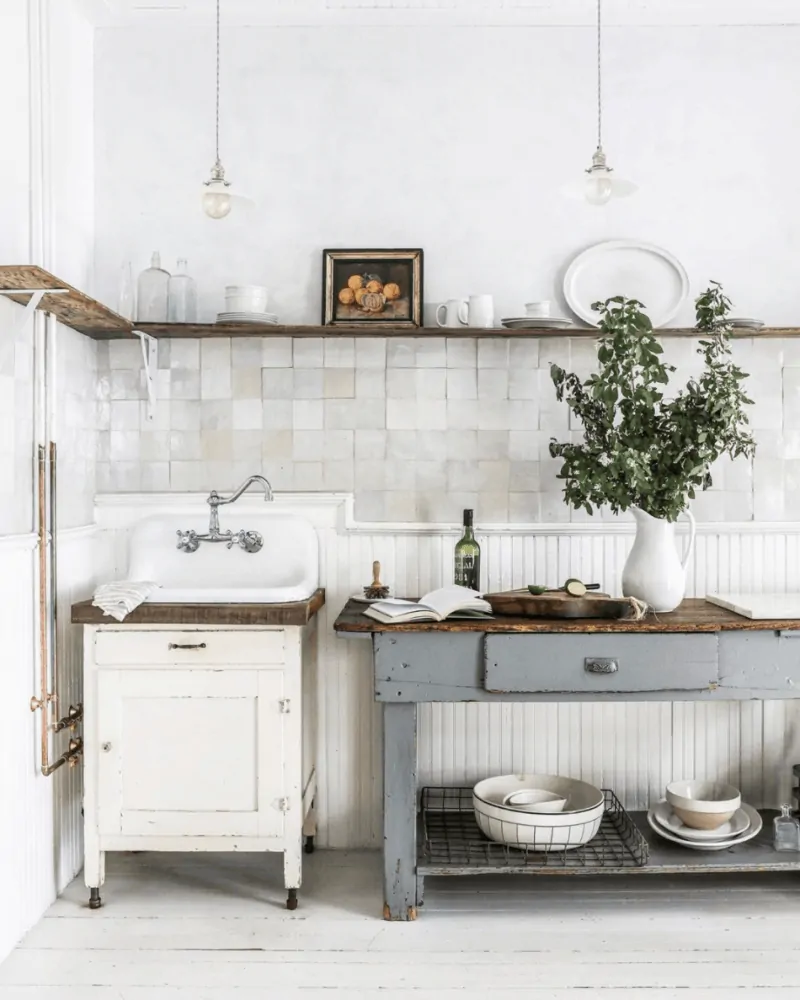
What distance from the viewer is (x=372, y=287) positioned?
317cm

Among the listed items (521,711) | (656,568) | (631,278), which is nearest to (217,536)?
(521,711)

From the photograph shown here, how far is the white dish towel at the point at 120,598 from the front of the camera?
264cm

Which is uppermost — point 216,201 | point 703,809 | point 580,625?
point 216,201

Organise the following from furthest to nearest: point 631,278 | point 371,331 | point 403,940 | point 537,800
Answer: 1. point 631,278
2. point 371,331
3. point 537,800
4. point 403,940

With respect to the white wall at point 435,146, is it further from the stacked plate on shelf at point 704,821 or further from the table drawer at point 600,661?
the stacked plate on shelf at point 704,821

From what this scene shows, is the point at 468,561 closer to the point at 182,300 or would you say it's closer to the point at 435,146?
the point at 182,300

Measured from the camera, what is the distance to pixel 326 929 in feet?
8.58

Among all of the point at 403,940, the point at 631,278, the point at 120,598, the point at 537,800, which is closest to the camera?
the point at 403,940

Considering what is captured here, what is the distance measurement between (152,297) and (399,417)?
38.2 inches

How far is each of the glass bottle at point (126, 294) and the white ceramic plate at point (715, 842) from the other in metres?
2.48

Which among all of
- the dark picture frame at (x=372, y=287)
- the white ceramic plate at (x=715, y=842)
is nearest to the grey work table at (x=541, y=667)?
the white ceramic plate at (x=715, y=842)

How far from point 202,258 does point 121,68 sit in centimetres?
76

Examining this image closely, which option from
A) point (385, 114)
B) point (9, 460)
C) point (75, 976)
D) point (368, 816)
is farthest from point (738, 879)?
point (385, 114)

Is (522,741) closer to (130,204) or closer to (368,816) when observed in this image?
(368,816)
